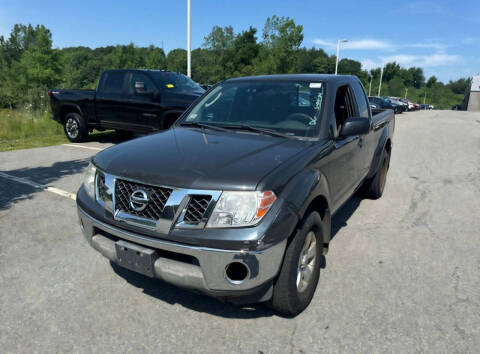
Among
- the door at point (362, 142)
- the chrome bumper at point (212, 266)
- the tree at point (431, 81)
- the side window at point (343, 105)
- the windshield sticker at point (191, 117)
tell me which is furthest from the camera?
the tree at point (431, 81)

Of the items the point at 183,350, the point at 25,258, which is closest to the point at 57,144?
the point at 25,258

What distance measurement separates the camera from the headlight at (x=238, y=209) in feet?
7.04

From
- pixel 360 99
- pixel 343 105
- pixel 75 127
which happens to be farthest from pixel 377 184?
pixel 75 127

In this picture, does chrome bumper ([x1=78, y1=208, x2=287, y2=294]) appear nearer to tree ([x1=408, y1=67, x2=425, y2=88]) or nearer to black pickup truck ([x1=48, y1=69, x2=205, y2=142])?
black pickup truck ([x1=48, y1=69, x2=205, y2=142])

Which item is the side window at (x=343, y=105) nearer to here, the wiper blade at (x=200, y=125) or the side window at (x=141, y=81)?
the wiper blade at (x=200, y=125)

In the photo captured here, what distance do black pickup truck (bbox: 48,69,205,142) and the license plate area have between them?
6094 millimetres

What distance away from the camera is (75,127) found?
9984 mm

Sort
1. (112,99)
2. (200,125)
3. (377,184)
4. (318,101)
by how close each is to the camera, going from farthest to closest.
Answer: (112,99) → (377,184) → (200,125) → (318,101)

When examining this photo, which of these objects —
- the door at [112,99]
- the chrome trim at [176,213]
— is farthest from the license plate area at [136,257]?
the door at [112,99]

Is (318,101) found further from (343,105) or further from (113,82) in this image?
(113,82)

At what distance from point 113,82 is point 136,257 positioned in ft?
26.2

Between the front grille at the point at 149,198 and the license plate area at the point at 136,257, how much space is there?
212mm

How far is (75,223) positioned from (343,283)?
3133mm

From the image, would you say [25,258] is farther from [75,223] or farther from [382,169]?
[382,169]
